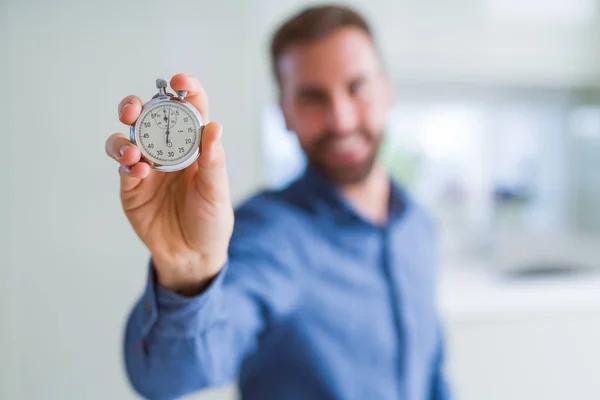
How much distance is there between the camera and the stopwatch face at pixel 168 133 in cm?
35

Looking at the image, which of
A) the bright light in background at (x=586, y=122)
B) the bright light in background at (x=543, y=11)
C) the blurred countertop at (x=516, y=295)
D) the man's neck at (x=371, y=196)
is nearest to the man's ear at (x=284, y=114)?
the man's neck at (x=371, y=196)

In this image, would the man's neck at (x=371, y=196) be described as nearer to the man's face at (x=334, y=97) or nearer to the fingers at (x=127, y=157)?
the man's face at (x=334, y=97)

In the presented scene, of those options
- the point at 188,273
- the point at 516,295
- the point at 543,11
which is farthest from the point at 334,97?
the point at 543,11

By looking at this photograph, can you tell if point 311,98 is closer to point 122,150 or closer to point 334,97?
point 334,97

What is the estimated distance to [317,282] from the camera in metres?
0.67

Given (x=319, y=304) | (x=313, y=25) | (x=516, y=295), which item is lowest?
(x=516, y=295)

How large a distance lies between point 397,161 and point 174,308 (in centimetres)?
138

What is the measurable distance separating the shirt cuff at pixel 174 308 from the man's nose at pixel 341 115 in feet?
0.90

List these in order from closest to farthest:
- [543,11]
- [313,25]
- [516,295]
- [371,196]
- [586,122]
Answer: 1. [313,25]
2. [371,196]
3. [516,295]
4. [543,11]
5. [586,122]

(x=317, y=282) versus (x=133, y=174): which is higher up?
(x=133, y=174)

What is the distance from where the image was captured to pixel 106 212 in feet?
3.01

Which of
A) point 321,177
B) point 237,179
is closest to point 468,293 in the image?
point 237,179

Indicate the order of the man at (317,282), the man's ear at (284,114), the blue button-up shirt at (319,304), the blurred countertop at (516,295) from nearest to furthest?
the man at (317,282), the blue button-up shirt at (319,304), the man's ear at (284,114), the blurred countertop at (516,295)

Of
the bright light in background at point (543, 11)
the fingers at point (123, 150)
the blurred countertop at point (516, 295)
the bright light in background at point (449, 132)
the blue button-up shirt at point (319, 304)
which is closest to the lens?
the fingers at point (123, 150)
